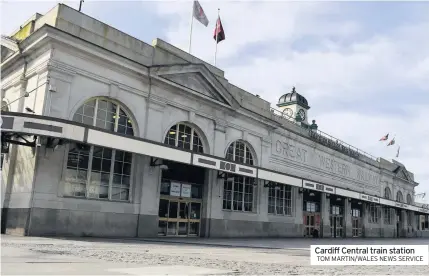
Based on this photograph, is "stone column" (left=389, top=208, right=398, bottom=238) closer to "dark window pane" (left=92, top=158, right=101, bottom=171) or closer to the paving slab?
"dark window pane" (left=92, top=158, right=101, bottom=171)

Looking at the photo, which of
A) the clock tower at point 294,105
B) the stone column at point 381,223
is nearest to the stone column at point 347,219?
the stone column at point 381,223

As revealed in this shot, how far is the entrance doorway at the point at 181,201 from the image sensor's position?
75.6 ft

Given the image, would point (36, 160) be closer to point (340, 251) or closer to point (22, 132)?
point (22, 132)

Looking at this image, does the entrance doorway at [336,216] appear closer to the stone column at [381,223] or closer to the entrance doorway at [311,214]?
the entrance doorway at [311,214]

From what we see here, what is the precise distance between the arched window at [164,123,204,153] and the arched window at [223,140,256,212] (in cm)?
278

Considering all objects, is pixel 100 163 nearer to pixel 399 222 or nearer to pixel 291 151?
pixel 291 151

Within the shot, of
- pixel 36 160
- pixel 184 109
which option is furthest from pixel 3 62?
pixel 184 109

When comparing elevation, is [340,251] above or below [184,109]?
below

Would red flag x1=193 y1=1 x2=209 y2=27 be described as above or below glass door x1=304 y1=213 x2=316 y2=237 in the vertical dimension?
above

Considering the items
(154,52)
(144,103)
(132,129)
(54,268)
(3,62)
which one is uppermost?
(154,52)

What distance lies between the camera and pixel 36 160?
1775cm

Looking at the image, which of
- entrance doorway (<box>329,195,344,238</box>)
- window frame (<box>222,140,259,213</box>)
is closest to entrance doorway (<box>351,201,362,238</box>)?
entrance doorway (<box>329,195,344,238</box>)

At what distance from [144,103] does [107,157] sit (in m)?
3.65
